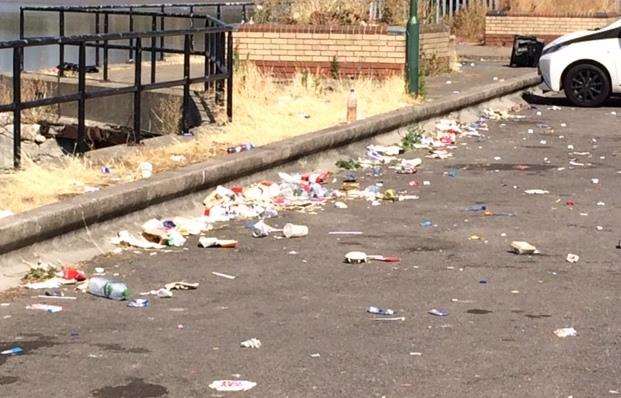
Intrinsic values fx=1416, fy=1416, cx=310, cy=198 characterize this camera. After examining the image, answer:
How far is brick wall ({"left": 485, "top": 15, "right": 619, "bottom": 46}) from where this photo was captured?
34.0 m

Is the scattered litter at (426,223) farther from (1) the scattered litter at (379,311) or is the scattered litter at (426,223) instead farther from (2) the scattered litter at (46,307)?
(2) the scattered litter at (46,307)

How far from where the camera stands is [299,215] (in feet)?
38.5

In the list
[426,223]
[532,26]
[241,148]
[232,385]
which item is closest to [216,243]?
[426,223]

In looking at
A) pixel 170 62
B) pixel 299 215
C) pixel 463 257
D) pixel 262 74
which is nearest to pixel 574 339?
pixel 463 257

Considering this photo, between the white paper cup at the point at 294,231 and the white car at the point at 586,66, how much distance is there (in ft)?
39.2

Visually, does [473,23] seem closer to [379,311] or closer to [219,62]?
[219,62]

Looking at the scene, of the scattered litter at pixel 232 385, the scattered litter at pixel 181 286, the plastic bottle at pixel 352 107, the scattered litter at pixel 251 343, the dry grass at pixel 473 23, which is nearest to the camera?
the scattered litter at pixel 232 385

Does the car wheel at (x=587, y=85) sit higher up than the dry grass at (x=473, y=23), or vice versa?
the dry grass at (x=473, y=23)

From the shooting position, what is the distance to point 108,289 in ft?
28.3

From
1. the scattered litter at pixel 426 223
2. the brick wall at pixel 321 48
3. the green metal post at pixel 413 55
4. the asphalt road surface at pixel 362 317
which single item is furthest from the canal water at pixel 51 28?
the asphalt road surface at pixel 362 317

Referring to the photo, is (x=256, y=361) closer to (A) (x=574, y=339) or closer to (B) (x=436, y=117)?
(A) (x=574, y=339)

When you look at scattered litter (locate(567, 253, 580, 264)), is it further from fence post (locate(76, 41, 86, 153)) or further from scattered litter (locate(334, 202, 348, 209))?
fence post (locate(76, 41, 86, 153))

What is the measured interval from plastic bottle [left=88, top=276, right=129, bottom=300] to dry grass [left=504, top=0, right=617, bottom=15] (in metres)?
27.0

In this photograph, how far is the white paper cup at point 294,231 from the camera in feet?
35.2
